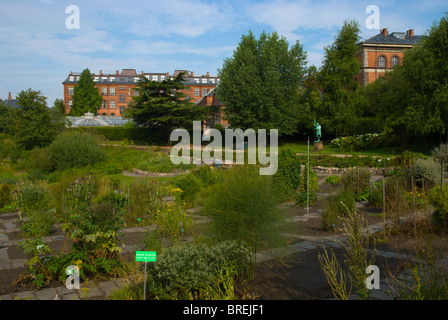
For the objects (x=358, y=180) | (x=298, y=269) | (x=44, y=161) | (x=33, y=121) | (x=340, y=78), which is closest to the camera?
(x=298, y=269)

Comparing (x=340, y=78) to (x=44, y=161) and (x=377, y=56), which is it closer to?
(x=377, y=56)

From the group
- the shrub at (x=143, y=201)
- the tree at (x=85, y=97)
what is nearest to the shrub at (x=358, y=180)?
the shrub at (x=143, y=201)

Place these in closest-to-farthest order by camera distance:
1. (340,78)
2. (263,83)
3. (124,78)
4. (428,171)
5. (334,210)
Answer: (334,210) < (428,171) < (340,78) < (263,83) < (124,78)

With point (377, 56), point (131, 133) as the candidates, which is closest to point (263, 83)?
point (131, 133)

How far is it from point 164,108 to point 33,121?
33.6ft

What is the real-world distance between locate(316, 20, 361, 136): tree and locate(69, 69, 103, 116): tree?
42.4 m

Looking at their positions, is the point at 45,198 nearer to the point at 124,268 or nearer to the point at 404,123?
the point at 124,268

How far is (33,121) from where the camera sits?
757 inches

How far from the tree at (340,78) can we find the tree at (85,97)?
4245 centimetres

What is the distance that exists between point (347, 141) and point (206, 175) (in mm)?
15367

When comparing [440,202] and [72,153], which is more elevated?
[72,153]

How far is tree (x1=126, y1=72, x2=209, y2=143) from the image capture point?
27297 millimetres

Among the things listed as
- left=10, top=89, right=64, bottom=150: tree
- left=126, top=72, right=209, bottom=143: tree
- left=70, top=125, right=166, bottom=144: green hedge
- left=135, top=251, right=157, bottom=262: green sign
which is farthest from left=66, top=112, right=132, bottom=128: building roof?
left=135, top=251, right=157, bottom=262: green sign

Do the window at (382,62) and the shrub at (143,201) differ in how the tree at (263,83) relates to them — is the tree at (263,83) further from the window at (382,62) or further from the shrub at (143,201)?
the shrub at (143,201)
